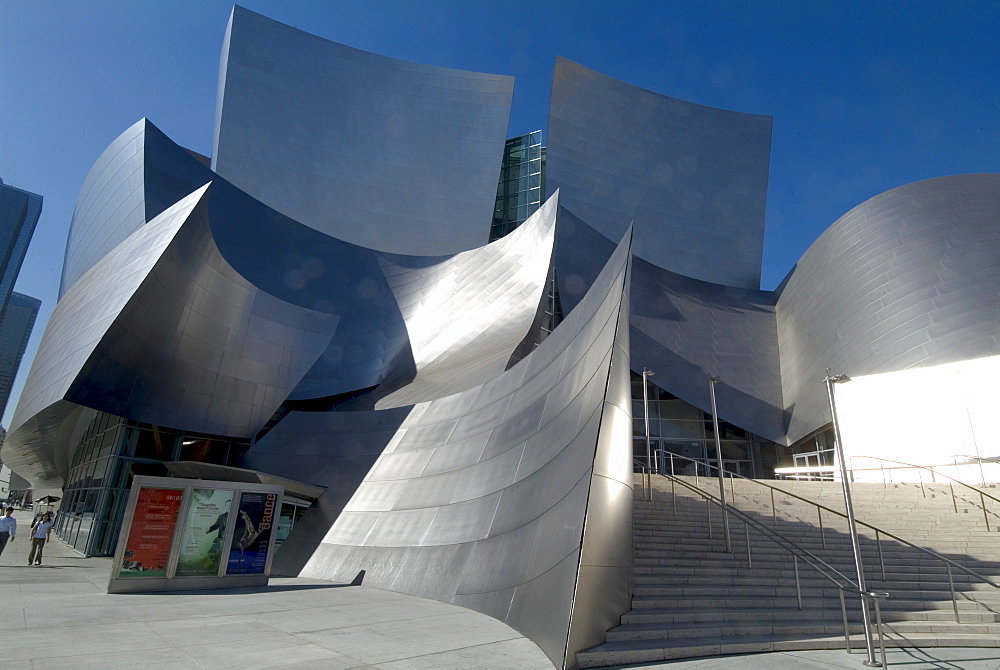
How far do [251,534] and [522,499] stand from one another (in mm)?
5068

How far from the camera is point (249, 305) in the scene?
15805mm

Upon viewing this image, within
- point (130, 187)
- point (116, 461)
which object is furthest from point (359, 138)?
point (116, 461)

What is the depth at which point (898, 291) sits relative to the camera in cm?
2209

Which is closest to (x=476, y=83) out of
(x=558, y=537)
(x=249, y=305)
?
(x=249, y=305)

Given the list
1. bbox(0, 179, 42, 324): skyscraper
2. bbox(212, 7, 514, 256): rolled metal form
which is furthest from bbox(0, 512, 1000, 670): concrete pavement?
bbox(0, 179, 42, 324): skyscraper

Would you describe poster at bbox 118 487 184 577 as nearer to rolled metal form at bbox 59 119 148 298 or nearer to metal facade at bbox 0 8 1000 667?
metal facade at bbox 0 8 1000 667

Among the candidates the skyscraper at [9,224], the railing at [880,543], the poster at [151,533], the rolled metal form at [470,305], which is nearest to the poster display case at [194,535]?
the poster at [151,533]

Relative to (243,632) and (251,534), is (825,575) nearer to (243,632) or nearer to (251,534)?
(243,632)

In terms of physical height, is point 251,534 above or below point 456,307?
below

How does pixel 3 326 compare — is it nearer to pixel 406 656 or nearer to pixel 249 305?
pixel 249 305

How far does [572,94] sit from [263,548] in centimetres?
3479

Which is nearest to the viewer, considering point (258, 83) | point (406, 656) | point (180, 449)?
point (406, 656)

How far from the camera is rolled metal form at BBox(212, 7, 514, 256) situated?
1314 inches

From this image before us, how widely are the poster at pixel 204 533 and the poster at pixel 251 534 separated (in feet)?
0.74
